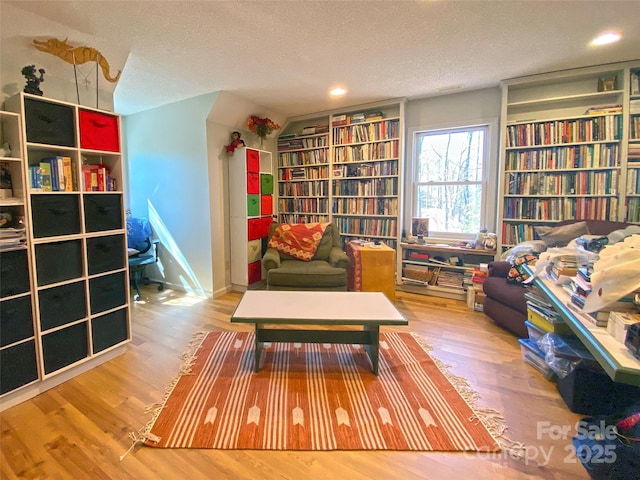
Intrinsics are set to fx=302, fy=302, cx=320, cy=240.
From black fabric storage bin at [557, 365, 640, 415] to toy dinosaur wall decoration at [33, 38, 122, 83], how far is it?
3.55 meters

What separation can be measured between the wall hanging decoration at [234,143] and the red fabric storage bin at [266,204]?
658 mm

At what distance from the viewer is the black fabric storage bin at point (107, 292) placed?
207cm

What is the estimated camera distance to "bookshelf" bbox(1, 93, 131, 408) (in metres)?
1.75

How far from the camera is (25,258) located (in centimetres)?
173

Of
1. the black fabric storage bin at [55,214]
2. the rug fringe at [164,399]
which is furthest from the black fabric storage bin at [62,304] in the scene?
the rug fringe at [164,399]

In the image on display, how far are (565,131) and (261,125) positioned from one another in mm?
3286

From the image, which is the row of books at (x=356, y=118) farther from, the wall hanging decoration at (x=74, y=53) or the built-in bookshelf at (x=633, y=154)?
the wall hanging decoration at (x=74, y=53)

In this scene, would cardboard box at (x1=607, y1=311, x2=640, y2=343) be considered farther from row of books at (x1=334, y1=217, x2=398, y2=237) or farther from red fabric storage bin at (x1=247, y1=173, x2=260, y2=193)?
red fabric storage bin at (x1=247, y1=173, x2=260, y2=193)

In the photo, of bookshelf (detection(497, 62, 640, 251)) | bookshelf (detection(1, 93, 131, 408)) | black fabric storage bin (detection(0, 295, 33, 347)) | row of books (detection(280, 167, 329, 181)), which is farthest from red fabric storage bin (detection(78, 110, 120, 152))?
bookshelf (detection(497, 62, 640, 251))

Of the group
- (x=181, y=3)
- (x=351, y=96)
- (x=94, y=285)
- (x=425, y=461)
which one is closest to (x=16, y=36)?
(x=181, y=3)

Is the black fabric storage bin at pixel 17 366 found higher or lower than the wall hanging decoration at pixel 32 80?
lower

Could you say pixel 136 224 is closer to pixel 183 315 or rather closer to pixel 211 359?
pixel 183 315

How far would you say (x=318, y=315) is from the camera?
6.25 ft

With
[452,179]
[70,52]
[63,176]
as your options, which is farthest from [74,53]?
[452,179]
